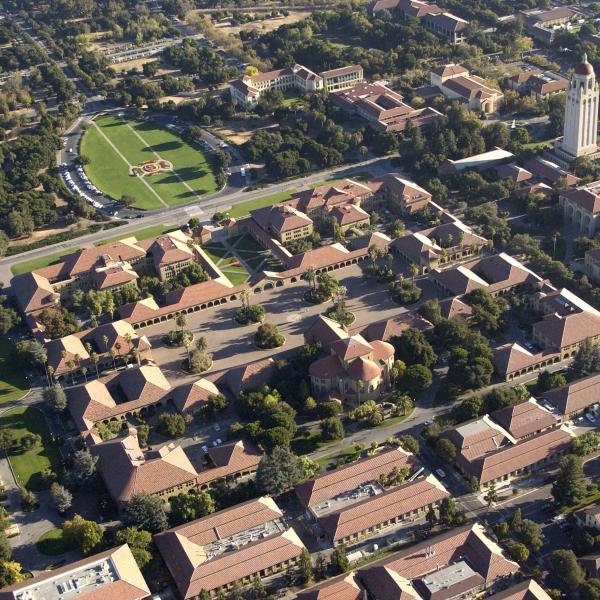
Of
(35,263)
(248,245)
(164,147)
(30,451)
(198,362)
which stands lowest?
(35,263)

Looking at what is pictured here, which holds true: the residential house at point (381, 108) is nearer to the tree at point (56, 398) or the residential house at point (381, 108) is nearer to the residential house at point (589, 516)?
the tree at point (56, 398)

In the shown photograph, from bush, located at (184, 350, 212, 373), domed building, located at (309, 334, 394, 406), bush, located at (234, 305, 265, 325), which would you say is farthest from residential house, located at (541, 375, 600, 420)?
bush, located at (184, 350, 212, 373)

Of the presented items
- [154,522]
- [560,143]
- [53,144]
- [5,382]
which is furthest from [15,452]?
[560,143]

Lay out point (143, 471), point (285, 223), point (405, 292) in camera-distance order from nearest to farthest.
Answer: point (143, 471) → point (405, 292) → point (285, 223)

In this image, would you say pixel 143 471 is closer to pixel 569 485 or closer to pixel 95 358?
pixel 95 358

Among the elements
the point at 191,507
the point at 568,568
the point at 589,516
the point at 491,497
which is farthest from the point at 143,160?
the point at 568,568

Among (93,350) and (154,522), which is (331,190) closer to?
(93,350)
